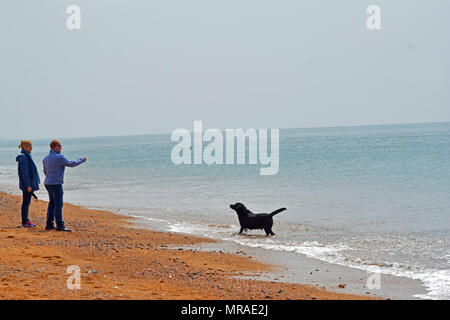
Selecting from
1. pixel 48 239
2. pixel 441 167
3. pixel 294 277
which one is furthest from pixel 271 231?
pixel 441 167

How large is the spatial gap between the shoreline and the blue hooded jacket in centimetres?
97

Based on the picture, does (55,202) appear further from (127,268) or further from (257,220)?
(257,220)

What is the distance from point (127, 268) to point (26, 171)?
420 centimetres

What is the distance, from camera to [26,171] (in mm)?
10477

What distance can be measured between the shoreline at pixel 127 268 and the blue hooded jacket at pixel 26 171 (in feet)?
3.18

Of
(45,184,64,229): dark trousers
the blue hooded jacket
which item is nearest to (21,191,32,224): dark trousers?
the blue hooded jacket

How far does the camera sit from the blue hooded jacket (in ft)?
34.1

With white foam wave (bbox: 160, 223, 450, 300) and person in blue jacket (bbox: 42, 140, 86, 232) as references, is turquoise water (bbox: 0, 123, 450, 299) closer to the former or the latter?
white foam wave (bbox: 160, 223, 450, 300)

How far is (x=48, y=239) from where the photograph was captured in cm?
954

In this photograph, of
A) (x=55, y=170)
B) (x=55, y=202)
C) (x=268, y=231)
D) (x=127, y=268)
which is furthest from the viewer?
(x=268, y=231)

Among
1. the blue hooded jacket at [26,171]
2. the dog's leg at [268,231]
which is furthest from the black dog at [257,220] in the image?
the blue hooded jacket at [26,171]

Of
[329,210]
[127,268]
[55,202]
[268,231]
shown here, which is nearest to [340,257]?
[268,231]

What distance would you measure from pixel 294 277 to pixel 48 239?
470 centimetres
